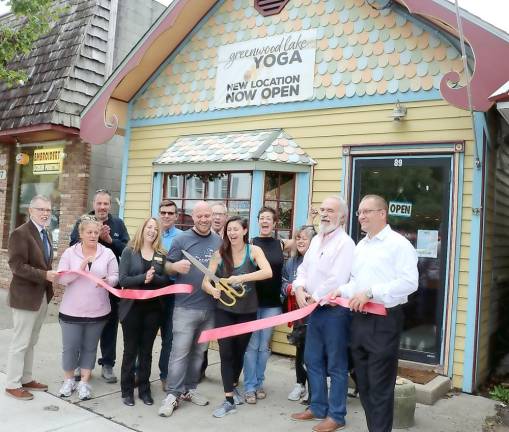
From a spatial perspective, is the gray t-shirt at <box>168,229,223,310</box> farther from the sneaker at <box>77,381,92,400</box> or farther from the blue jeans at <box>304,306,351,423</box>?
the sneaker at <box>77,381,92,400</box>

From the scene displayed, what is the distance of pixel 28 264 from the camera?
4434 mm

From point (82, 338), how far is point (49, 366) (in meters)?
1.13

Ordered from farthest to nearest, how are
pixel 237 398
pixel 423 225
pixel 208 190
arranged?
pixel 208 190, pixel 423 225, pixel 237 398

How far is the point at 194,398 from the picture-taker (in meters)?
4.55

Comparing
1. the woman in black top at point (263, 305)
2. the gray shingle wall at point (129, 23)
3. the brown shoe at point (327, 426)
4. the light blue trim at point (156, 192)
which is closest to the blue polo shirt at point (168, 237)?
the woman in black top at point (263, 305)

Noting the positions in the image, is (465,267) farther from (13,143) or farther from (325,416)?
(13,143)

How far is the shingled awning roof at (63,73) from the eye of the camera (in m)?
8.91

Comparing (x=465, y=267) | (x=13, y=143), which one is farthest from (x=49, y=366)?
(x=13, y=143)

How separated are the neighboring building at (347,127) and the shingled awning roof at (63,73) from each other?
4.37ft

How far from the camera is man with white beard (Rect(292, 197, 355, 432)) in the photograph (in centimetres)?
397

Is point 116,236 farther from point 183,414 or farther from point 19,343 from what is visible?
point 183,414

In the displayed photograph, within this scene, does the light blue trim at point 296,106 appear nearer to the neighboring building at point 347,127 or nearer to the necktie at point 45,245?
the neighboring building at point 347,127

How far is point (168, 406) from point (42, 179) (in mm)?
7002

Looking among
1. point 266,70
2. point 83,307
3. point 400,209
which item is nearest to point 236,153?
point 266,70
